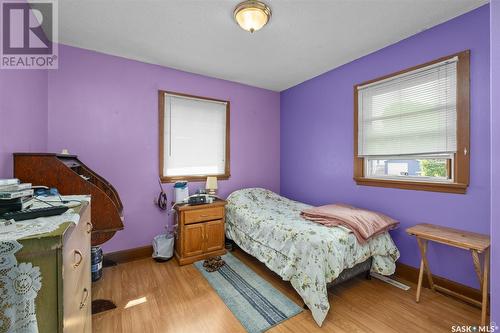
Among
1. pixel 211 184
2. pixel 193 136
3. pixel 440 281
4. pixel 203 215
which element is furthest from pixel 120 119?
pixel 440 281

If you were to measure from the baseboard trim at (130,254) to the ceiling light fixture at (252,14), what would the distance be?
2853mm

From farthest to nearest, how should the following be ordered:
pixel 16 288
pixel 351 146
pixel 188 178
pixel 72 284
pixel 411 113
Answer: pixel 188 178 < pixel 351 146 < pixel 411 113 < pixel 72 284 < pixel 16 288

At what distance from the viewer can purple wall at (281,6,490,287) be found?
6.22 ft

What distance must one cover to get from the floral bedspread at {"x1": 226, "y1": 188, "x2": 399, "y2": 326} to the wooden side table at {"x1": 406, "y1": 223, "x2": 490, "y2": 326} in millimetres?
343

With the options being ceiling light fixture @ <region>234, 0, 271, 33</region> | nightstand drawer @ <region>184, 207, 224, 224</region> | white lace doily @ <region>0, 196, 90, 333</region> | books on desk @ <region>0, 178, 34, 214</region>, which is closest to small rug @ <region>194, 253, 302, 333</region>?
nightstand drawer @ <region>184, 207, 224, 224</region>

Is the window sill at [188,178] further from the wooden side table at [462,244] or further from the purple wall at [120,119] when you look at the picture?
the wooden side table at [462,244]

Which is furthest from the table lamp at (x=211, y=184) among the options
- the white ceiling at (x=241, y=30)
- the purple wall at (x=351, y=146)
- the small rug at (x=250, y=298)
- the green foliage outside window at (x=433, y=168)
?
the green foliage outside window at (x=433, y=168)

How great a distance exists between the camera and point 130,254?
2785 mm

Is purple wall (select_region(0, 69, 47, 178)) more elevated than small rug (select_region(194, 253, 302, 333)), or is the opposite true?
purple wall (select_region(0, 69, 47, 178))

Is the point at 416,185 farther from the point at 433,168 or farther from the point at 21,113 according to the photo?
the point at 21,113

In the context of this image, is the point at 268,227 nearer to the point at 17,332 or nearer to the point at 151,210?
the point at 151,210

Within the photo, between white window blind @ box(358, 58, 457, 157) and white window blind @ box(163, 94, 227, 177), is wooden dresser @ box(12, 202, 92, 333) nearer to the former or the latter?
white window blind @ box(163, 94, 227, 177)

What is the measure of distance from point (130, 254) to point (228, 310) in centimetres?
161

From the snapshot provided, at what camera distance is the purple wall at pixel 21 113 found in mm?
1460
